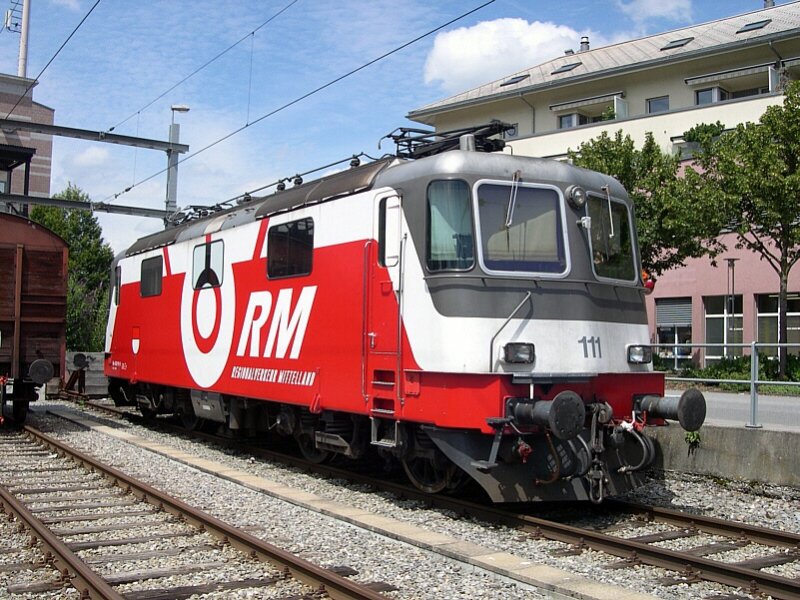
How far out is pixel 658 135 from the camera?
31984mm

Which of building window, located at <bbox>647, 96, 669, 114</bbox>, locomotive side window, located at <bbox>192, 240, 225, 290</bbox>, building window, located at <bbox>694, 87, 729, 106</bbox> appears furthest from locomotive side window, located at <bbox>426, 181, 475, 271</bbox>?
building window, located at <bbox>647, 96, 669, 114</bbox>

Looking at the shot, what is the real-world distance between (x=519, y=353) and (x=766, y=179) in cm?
1518

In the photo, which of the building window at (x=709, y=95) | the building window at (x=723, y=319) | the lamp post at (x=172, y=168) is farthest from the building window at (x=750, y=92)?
the lamp post at (x=172, y=168)

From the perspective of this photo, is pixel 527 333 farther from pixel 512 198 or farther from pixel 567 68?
pixel 567 68

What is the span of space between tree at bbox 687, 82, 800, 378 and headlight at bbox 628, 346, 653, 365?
40.9 ft

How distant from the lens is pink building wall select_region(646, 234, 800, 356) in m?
29.1

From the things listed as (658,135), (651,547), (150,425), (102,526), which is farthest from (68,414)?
(658,135)

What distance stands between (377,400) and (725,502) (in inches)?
159

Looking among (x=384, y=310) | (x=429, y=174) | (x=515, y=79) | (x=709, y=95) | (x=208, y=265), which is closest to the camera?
(x=429, y=174)

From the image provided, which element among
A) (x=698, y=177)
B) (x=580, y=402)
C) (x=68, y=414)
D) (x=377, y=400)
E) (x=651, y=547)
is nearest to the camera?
(x=651, y=547)

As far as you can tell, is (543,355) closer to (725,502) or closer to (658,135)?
(725,502)

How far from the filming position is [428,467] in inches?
356

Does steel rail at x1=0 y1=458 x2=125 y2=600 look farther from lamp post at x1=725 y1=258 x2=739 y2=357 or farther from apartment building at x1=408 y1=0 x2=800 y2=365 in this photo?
lamp post at x1=725 y1=258 x2=739 y2=357

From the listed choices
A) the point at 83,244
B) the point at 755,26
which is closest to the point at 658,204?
the point at 755,26
